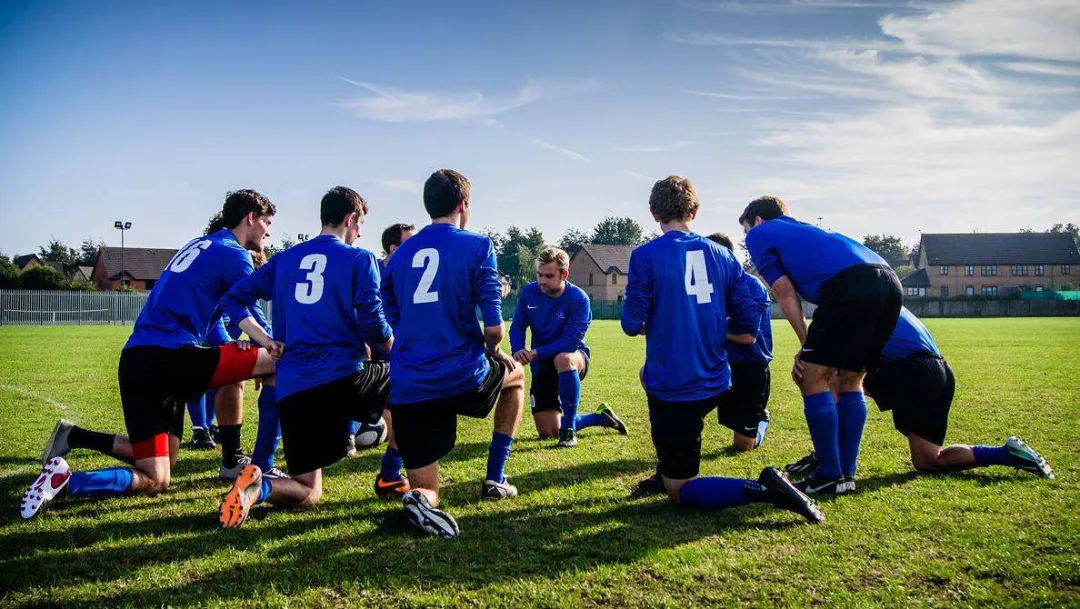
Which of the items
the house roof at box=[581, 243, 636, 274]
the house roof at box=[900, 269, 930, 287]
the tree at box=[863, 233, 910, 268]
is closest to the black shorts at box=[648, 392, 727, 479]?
the house roof at box=[581, 243, 636, 274]

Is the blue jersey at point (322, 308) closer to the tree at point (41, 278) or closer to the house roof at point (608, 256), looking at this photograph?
the tree at point (41, 278)

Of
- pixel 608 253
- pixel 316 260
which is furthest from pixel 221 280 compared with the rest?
pixel 608 253

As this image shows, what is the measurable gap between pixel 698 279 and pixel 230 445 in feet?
13.5

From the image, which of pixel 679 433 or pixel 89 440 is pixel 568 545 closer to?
pixel 679 433

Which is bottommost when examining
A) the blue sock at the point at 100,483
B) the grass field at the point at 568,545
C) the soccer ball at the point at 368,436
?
the soccer ball at the point at 368,436

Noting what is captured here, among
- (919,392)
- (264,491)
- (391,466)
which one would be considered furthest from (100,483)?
(919,392)

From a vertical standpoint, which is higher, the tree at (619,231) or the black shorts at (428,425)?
the tree at (619,231)

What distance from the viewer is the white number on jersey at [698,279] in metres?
4.61

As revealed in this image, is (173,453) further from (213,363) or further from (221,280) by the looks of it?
(221,280)

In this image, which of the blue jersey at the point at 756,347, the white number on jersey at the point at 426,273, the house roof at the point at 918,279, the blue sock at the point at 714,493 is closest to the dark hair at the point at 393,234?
the white number on jersey at the point at 426,273

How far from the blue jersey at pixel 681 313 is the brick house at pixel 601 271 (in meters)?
76.7

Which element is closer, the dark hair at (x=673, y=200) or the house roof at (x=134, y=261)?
the dark hair at (x=673, y=200)

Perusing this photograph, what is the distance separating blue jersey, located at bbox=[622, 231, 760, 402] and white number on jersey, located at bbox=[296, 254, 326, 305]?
6.84 feet

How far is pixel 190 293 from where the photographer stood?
17.1 ft
